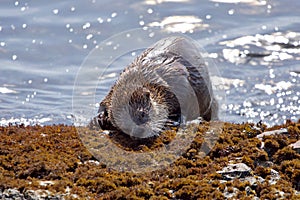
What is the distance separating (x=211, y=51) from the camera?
54.0 ft

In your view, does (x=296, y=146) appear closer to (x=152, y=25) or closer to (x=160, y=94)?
(x=160, y=94)

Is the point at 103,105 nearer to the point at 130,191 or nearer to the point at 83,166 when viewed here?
the point at 83,166

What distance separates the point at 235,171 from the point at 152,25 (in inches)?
449

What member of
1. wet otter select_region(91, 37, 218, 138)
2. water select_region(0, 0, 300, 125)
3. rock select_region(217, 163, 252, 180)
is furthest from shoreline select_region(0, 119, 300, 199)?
water select_region(0, 0, 300, 125)

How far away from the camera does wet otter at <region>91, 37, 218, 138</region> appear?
26.0 feet

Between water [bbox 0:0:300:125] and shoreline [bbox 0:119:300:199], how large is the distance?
7.31 m

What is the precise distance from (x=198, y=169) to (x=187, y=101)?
2.83 m

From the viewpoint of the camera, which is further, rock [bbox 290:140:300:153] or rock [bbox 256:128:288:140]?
rock [bbox 256:128:288:140]

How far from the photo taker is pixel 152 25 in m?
17.4

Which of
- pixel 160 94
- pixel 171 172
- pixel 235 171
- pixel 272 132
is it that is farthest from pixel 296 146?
pixel 160 94

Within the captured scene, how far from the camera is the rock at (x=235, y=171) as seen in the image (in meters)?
6.27

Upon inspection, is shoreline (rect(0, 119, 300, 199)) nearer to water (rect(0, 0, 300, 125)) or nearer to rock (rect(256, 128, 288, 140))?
rock (rect(256, 128, 288, 140))

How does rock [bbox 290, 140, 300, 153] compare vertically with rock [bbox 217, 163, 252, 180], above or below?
above

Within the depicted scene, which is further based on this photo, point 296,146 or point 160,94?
point 160,94
